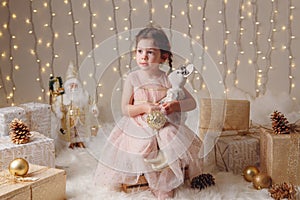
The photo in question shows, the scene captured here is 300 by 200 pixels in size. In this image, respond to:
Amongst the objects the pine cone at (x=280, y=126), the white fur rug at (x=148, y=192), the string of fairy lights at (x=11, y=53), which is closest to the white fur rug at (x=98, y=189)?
the white fur rug at (x=148, y=192)

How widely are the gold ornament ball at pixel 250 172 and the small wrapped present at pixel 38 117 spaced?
0.87 meters

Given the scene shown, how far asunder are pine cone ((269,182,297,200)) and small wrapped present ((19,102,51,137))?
100 cm

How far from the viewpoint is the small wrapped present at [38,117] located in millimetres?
1932

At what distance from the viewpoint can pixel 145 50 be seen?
5.32 ft

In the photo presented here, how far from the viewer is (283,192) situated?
1.58 metres

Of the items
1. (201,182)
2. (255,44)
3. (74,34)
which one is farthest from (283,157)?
(74,34)

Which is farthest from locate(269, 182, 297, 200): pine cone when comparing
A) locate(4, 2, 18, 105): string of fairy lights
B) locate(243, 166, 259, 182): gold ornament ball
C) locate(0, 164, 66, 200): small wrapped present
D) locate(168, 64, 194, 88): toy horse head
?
locate(4, 2, 18, 105): string of fairy lights

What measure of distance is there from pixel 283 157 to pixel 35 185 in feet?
2.96

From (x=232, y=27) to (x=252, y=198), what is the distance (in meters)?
1.12

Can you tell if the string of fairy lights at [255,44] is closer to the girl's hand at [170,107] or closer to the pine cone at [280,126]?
the pine cone at [280,126]

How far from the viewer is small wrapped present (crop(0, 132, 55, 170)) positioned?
1.66 m

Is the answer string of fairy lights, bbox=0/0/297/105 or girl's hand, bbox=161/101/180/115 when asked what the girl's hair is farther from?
string of fairy lights, bbox=0/0/297/105

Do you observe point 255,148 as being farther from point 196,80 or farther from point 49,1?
point 49,1

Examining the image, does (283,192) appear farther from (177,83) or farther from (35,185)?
(35,185)
